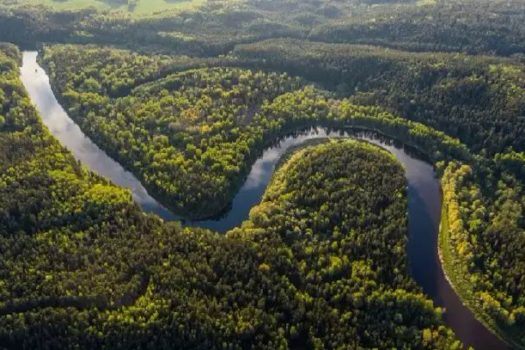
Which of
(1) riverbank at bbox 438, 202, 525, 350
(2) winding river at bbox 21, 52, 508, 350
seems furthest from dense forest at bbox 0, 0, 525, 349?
(2) winding river at bbox 21, 52, 508, 350

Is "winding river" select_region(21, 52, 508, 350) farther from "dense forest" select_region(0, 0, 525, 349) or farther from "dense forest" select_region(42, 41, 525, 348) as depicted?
"dense forest" select_region(42, 41, 525, 348)

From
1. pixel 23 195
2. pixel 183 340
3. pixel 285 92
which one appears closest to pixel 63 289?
pixel 183 340

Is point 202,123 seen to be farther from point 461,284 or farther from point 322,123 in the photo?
point 461,284

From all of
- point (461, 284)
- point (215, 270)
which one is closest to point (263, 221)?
point (215, 270)

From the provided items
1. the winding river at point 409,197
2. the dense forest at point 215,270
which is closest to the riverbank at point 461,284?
the winding river at point 409,197

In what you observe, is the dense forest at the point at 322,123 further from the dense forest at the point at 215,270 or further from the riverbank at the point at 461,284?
the dense forest at the point at 215,270

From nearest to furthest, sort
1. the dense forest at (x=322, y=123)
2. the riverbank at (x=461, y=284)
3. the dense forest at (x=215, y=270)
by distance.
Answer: the dense forest at (x=215, y=270)
the riverbank at (x=461, y=284)
the dense forest at (x=322, y=123)
